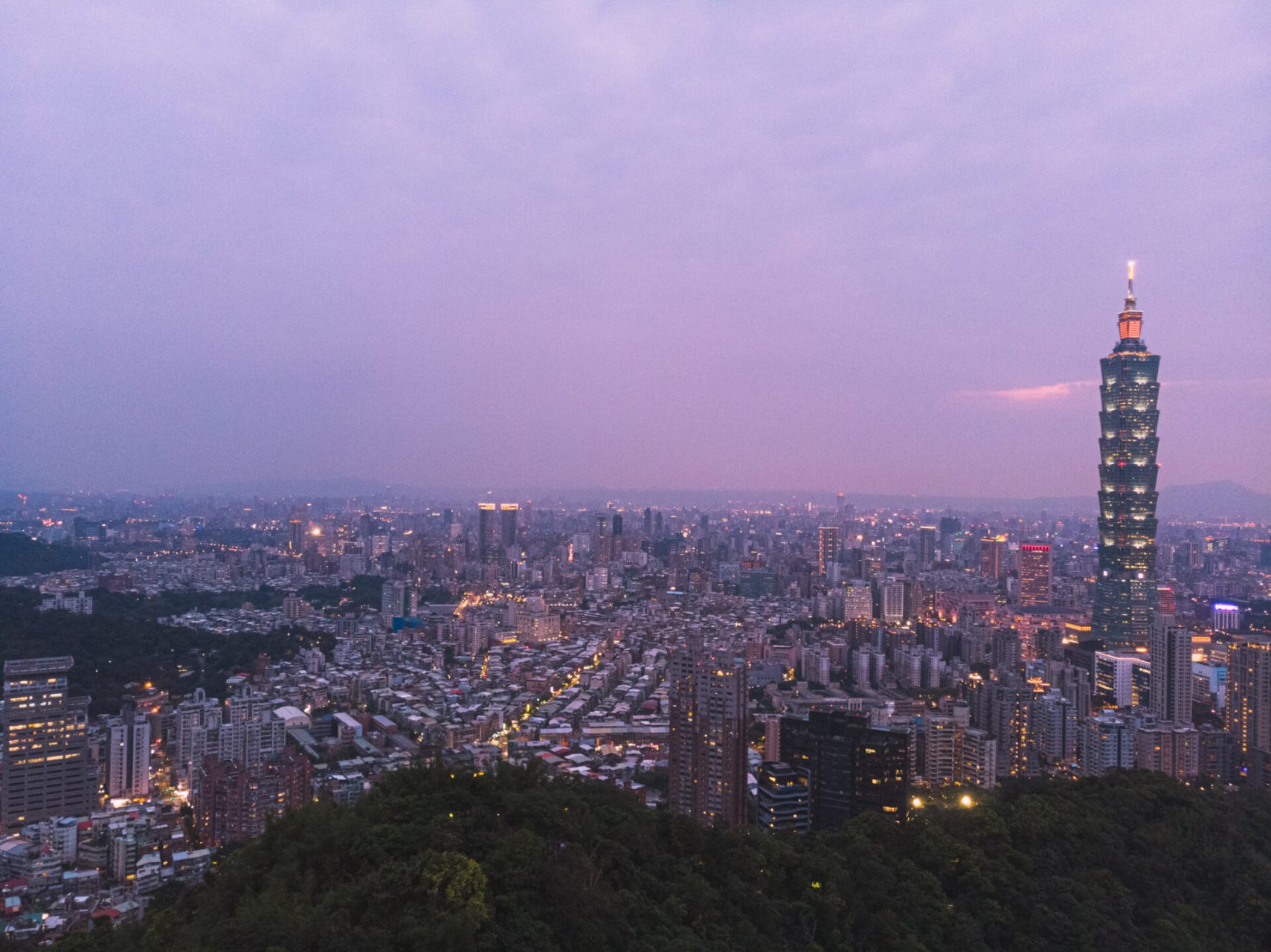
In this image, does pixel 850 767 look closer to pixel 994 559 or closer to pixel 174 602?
pixel 174 602

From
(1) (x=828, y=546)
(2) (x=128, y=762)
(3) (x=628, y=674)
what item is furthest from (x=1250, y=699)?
(1) (x=828, y=546)

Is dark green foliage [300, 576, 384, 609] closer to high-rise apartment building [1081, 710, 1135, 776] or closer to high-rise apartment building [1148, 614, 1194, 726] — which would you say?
high-rise apartment building [1081, 710, 1135, 776]

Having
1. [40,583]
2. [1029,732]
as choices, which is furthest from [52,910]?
[40,583]

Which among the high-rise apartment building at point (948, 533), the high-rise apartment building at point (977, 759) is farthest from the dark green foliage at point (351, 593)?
the high-rise apartment building at point (948, 533)

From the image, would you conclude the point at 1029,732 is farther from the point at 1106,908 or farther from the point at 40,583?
the point at 40,583

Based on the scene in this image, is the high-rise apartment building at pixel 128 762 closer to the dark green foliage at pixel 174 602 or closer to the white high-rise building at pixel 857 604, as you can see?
the dark green foliage at pixel 174 602
